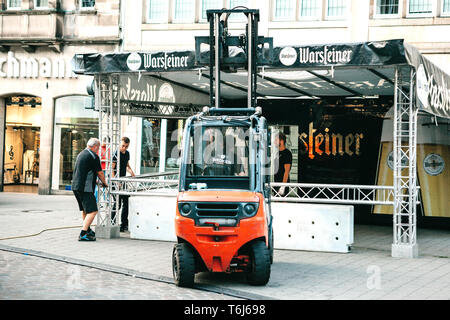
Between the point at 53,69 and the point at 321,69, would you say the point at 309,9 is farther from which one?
the point at 321,69

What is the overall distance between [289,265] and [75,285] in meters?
3.49

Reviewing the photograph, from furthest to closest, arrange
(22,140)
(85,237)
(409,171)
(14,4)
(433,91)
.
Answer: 1. (22,140)
2. (14,4)
3. (85,237)
4. (433,91)
5. (409,171)

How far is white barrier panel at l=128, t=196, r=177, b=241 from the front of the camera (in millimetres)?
12812

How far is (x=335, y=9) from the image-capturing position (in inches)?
822

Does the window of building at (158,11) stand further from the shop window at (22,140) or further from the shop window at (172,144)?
the shop window at (22,140)

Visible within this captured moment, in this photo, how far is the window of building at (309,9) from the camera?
2106 cm

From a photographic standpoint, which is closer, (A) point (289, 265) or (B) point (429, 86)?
(A) point (289, 265)

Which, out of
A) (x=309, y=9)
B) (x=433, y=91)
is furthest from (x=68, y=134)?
(x=433, y=91)

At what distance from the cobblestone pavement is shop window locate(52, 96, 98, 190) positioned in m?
14.6

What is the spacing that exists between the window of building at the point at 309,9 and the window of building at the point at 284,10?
0.26 m

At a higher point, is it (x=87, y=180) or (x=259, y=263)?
(x=87, y=180)

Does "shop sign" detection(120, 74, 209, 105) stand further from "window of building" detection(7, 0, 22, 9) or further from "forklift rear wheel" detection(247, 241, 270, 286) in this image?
"window of building" detection(7, 0, 22, 9)
